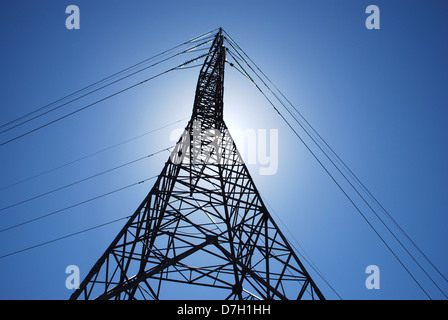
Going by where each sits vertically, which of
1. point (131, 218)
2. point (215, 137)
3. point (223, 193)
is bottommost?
point (131, 218)

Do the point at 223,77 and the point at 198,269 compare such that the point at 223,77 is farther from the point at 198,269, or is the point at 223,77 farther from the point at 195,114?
the point at 198,269

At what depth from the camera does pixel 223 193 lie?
8281 mm
